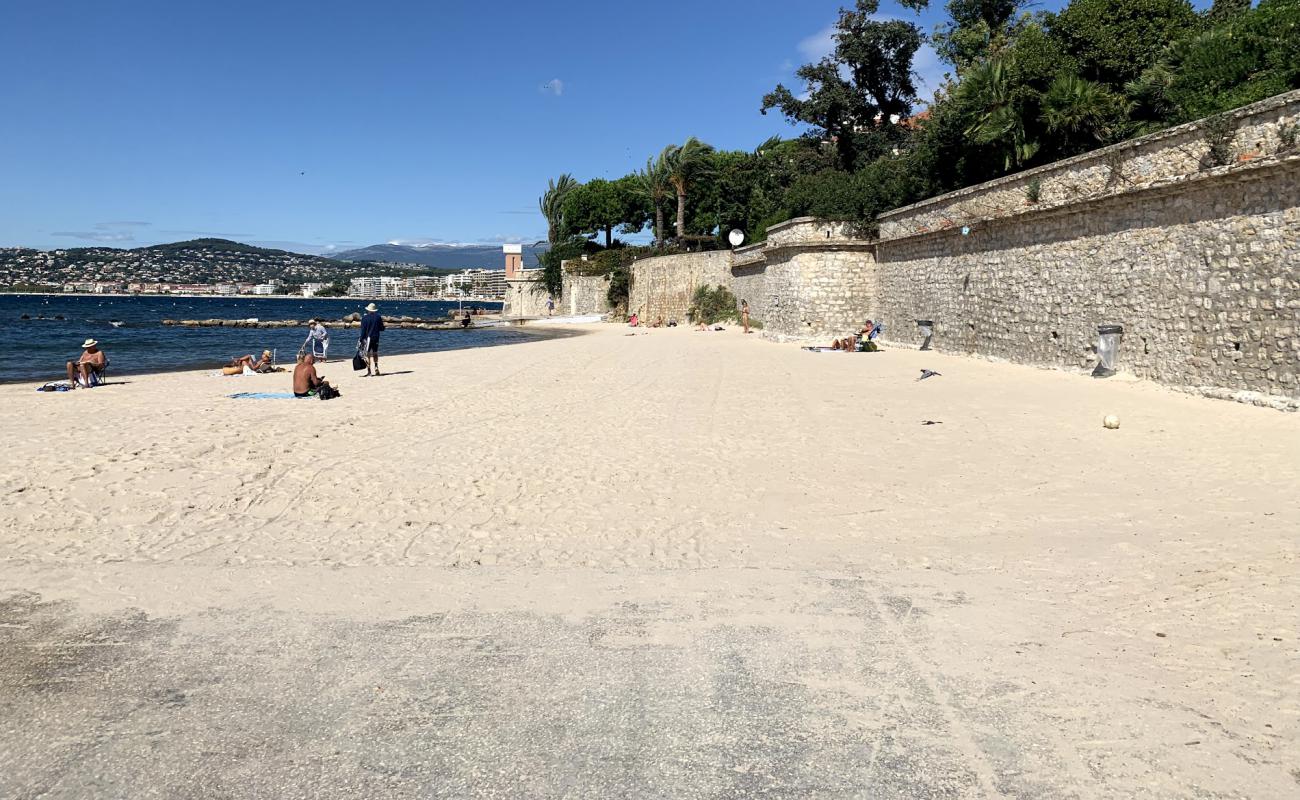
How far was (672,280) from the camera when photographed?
41625 millimetres

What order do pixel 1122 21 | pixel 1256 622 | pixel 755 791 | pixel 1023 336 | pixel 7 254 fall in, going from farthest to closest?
1. pixel 7 254
2. pixel 1122 21
3. pixel 1023 336
4. pixel 1256 622
5. pixel 755 791

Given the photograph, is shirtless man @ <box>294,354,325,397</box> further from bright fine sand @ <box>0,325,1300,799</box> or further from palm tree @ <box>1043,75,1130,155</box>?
palm tree @ <box>1043,75,1130,155</box>

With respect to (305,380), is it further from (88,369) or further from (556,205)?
(556,205)

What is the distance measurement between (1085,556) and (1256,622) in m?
1.27

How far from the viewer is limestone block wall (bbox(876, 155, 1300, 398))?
31.0ft

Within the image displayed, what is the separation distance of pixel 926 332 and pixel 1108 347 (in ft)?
24.6

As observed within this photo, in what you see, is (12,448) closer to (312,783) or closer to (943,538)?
(312,783)

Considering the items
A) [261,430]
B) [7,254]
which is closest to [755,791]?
[261,430]

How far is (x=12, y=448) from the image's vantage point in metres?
8.76

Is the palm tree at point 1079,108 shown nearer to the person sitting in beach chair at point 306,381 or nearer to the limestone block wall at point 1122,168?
the limestone block wall at point 1122,168

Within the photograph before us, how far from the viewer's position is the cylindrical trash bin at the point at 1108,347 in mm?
12547

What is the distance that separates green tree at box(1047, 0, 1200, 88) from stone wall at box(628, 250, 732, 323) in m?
18.6

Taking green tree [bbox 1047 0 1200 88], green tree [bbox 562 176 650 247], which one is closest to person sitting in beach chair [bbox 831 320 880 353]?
green tree [bbox 1047 0 1200 88]

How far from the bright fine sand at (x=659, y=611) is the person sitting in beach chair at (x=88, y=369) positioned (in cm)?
799
